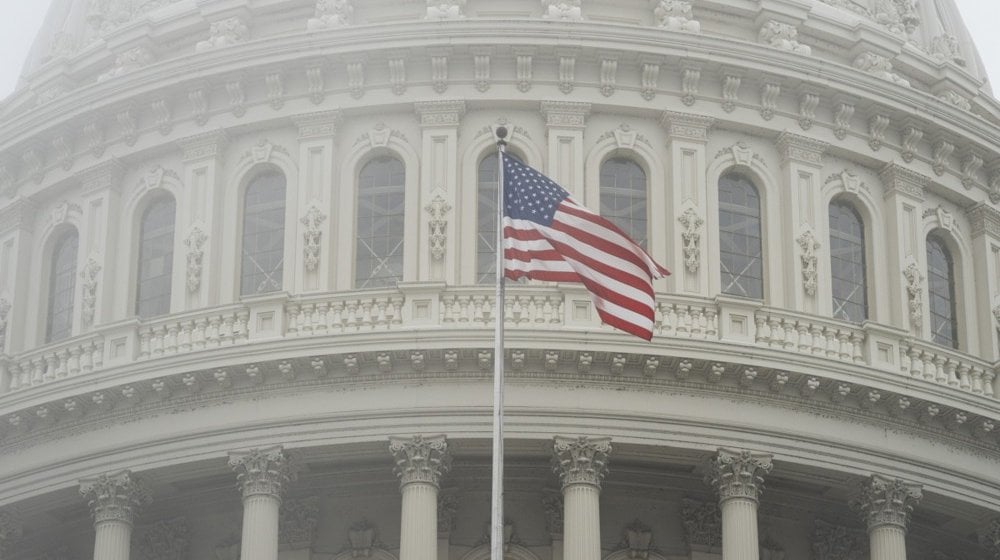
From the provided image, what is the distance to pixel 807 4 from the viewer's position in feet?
176

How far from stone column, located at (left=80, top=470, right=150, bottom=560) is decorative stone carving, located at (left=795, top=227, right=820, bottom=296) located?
12.8 metres

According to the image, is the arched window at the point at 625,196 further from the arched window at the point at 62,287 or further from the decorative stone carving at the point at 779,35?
the arched window at the point at 62,287

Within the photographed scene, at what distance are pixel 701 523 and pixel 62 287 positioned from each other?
46.4 ft

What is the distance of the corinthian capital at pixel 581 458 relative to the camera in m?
44.1

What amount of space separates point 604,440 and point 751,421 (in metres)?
2.78

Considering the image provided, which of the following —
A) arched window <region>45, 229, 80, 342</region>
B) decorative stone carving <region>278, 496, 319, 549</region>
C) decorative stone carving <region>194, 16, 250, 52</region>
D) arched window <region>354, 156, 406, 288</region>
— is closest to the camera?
decorative stone carving <region>278, 496, 319, 549</region>

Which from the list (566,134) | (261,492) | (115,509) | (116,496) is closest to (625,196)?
(566,134)

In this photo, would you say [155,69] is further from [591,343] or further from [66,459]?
[591,343]

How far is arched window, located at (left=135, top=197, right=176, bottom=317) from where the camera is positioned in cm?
5025

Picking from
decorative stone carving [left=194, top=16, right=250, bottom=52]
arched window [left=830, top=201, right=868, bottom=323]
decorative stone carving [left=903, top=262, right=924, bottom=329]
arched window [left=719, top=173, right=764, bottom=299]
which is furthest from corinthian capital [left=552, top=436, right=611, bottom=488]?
decorative stone carving [left=194, top=16, right=250, bottom=52]

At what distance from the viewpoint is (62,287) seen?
52.1 meters

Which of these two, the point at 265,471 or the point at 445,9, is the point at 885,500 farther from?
the point at 445,9

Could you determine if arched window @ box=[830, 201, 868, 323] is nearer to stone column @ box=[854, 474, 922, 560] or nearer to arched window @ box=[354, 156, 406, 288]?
stone column @ box=[854, 474, 922, 560]

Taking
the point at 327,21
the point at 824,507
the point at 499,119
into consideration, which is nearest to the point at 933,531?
the point at 824,507
